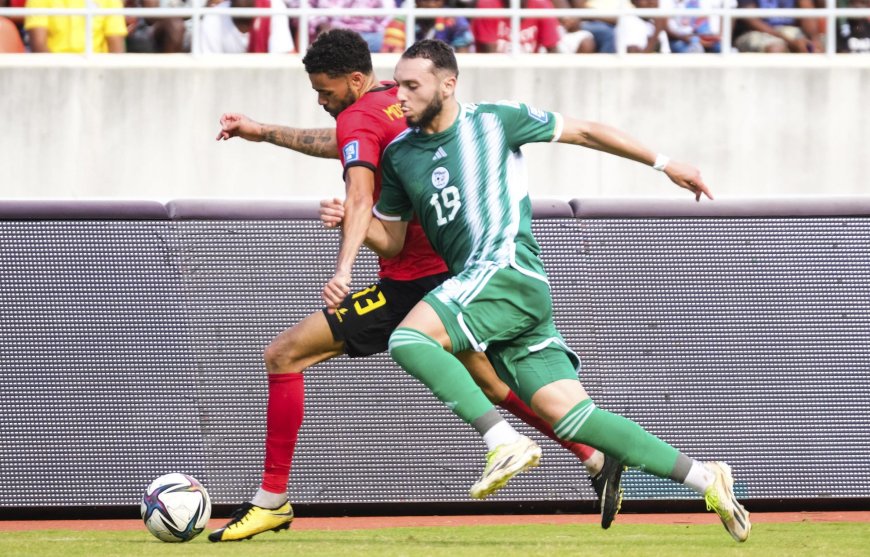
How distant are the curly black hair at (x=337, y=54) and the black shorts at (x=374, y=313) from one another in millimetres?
925

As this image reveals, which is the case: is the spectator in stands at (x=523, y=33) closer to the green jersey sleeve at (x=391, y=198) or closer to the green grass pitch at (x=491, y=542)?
the green grass pitch at (x=491, y=542)

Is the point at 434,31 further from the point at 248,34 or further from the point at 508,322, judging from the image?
the point at 508,322

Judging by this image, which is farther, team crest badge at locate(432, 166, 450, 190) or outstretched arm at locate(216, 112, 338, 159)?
outstretched arm at locate(216, 112, 338, 159)

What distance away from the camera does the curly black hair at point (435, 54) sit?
214 inches

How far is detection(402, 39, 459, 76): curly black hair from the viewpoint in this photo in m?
5.44

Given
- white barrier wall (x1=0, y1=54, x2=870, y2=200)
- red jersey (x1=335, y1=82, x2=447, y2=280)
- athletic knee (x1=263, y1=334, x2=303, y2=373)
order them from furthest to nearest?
white barrier wall (x1=0, y1=54, x2=870, y2=200) < athletic knee (x1=263, y1=334, x2=303, y2=373) < red jersey (x1=335, y1=82, x2=447, y2=280)

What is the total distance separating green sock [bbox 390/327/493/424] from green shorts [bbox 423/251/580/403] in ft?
0.43

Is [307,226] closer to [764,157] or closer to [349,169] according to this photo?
[349,169]

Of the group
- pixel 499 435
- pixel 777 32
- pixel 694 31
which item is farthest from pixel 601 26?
pixel 499 435

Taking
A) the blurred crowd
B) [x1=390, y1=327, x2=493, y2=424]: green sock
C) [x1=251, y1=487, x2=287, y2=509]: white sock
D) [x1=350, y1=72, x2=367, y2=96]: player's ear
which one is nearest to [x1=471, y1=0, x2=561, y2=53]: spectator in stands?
the blurred crowd

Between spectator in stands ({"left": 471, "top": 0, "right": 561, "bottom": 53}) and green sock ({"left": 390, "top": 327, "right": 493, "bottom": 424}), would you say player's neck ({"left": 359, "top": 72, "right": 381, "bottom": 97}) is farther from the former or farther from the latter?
spectator in stands ({"left": 471, "top": 0, "right": 561, "bottom": 53})

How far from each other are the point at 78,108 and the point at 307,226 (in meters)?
3.46

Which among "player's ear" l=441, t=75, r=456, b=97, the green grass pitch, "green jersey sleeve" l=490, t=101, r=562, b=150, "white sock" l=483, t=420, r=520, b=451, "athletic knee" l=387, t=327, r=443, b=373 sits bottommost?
the green grass pitch

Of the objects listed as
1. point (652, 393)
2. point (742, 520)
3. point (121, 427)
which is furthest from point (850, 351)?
point (121, 427)
